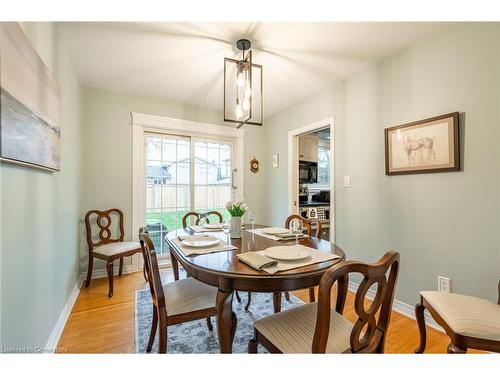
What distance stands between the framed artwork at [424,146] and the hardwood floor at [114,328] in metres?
1.25

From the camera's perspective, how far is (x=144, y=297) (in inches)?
92.0

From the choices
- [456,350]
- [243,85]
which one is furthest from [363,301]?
[243,85]

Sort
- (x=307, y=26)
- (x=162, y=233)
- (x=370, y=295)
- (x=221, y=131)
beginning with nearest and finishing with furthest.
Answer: (x=307, y=26)
(x=370, y=295)
(x=162, y=233)
(x=221, y=131)

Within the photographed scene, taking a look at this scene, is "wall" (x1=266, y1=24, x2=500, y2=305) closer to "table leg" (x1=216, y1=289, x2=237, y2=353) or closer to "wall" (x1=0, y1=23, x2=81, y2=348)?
"table leg" (x1=216, y1=289, x2=237, y2=353)

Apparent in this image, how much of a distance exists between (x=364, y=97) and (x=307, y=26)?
1.03 m

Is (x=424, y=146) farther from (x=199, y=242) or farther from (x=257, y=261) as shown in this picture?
(x=199, y=242)

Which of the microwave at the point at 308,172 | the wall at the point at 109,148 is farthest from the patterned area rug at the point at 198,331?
the microwave at the point at 308,172

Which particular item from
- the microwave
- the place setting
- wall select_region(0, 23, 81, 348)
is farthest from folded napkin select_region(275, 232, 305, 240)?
the microwave

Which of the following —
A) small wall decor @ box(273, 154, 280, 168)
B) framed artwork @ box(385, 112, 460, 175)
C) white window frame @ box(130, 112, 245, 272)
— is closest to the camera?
framed artwork @ box(385, 112, 460, 175)

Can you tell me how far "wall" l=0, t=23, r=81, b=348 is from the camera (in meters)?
1.06

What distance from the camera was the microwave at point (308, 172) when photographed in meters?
3.94

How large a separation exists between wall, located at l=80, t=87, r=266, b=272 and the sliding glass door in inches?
11.0
